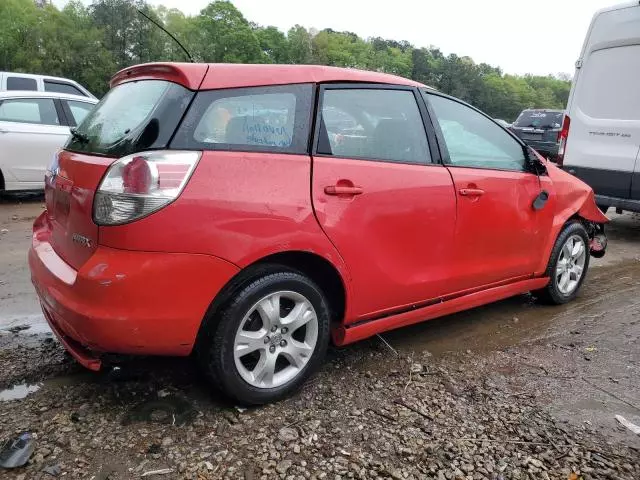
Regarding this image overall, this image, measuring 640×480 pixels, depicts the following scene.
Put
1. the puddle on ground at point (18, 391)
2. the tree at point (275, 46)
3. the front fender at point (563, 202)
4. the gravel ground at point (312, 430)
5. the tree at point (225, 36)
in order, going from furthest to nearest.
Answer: the tree at point (275, 46) → the tree at point (225, 36) → the front fender at point (563, 202) → the puddle on ground at point (18, 391) → the gravel ground at point (312, 430)

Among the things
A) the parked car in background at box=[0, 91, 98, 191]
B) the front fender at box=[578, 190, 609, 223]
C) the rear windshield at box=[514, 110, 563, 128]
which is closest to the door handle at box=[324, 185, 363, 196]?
the front fender at box=[578, 190, 609, 223]

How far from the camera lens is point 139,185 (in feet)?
7.29

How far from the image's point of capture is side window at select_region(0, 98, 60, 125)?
24.5ft

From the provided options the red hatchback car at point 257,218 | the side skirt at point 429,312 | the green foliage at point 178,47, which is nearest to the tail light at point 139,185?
the red hatchback car at point 257,218

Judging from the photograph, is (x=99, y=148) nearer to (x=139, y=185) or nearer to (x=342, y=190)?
(x=139, y=185)

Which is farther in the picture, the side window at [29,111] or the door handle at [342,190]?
the side window at [29,111]

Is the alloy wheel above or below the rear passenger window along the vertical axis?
below

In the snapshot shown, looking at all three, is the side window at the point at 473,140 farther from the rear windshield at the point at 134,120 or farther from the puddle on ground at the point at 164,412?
the puddle on ground at the point at 164,412

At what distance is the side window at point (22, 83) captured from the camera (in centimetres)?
1062

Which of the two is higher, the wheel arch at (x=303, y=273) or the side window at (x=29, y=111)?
the side window at (x=29, y=111)

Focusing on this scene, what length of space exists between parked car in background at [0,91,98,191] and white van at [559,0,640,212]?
21.8 ft

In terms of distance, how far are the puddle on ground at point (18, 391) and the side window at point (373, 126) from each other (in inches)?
74.4

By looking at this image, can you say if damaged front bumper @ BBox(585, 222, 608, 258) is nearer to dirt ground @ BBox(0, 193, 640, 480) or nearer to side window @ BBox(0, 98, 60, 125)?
dirt ground @ BBox(0, 193, 640, 480)

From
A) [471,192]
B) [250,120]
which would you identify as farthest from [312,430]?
[471,192]
